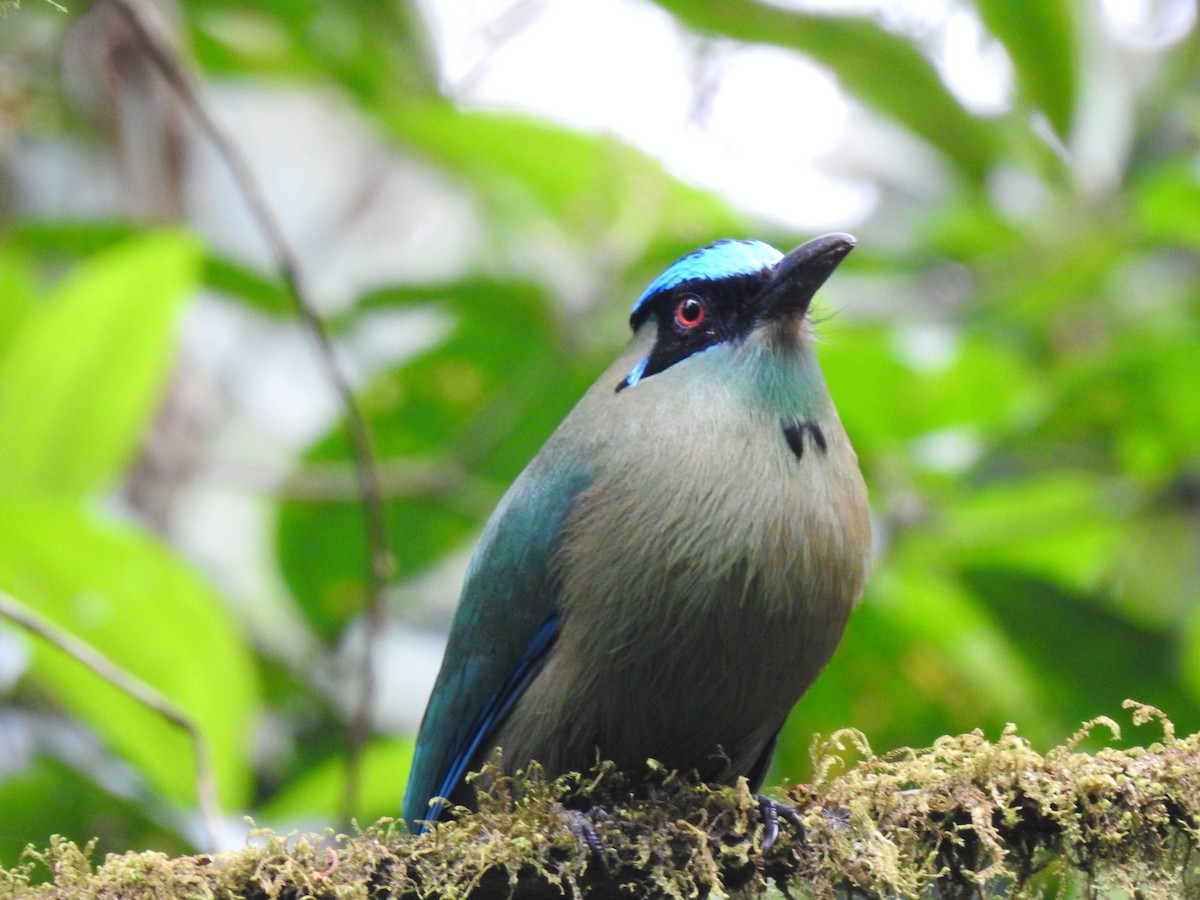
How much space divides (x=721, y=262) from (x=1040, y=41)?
2012 millimetres

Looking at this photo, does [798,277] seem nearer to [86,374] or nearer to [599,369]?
[599,369]

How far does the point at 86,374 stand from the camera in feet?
12.6

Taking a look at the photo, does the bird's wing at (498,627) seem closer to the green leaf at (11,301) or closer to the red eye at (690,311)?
the red eye at (690,311)

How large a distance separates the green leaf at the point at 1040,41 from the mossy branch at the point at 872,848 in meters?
2.59

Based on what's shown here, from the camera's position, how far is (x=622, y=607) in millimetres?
2246

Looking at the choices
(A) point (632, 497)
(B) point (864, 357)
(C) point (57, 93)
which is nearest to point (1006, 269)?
(B) point (864, 357)

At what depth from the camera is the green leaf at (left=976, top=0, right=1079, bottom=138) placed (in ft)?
13.1

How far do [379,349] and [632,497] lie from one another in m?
4.01

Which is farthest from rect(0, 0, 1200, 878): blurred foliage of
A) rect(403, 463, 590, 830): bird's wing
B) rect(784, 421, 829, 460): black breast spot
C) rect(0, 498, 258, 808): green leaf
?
rect(784, 421, 829, 460): black breast spot

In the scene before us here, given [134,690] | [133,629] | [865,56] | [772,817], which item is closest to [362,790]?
[133,629]

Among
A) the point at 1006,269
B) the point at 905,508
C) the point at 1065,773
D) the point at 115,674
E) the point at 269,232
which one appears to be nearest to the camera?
the point at 1065,773

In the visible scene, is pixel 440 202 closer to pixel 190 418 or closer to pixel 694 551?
pixel 190 418

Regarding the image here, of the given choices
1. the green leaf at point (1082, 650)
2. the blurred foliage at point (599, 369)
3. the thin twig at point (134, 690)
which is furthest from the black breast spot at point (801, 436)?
the green leaf at point (1082, 650)

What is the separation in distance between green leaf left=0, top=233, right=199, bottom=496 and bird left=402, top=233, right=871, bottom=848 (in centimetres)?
166
